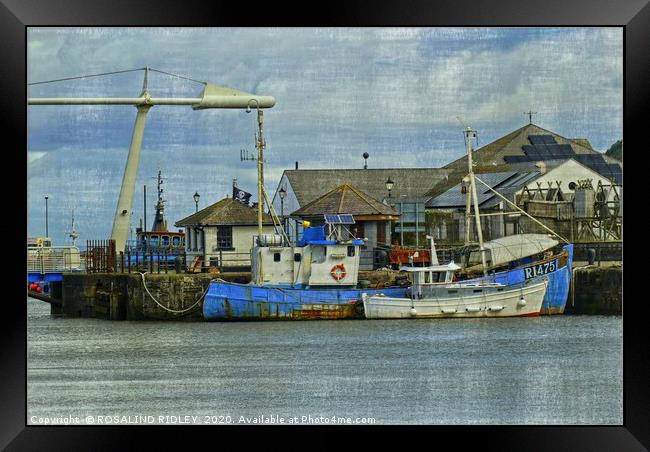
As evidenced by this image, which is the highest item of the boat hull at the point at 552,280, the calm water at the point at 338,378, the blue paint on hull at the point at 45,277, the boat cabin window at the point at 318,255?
the boat cabin window at the point at 318,255

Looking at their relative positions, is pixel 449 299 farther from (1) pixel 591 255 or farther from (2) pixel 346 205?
(2) pixel 346 205

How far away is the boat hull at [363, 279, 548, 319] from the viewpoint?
643 inches

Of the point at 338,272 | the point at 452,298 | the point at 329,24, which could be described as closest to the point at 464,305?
the point at 452,298

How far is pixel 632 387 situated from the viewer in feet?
22.5

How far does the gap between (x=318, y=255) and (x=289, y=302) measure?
29.4 inches

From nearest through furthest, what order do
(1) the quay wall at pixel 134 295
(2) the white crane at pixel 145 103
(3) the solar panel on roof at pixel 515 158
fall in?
(2) the white crane at pixel 145 103 → (3) the solar panel on roof at pixel 515 158 → (1) the quay wall at pixel 134 295

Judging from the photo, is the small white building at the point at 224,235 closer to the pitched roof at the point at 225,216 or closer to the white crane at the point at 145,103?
the pitched roof at the point at 225,216

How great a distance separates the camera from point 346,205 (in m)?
14.5

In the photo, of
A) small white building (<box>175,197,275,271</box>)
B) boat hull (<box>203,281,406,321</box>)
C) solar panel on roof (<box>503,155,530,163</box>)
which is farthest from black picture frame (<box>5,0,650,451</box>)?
boat hull (<box>203,281,406,321</box>)

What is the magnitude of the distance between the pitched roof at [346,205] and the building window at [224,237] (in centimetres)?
87

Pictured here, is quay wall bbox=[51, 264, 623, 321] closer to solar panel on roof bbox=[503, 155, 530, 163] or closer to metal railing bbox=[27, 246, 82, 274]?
metal railing bbox=[27, 246, 82, 274]

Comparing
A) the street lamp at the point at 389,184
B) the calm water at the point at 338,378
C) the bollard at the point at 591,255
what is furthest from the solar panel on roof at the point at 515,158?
the bollard at the point at 591,255

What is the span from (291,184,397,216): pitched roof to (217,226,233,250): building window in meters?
0.87

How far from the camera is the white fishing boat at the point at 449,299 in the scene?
16344 mm
